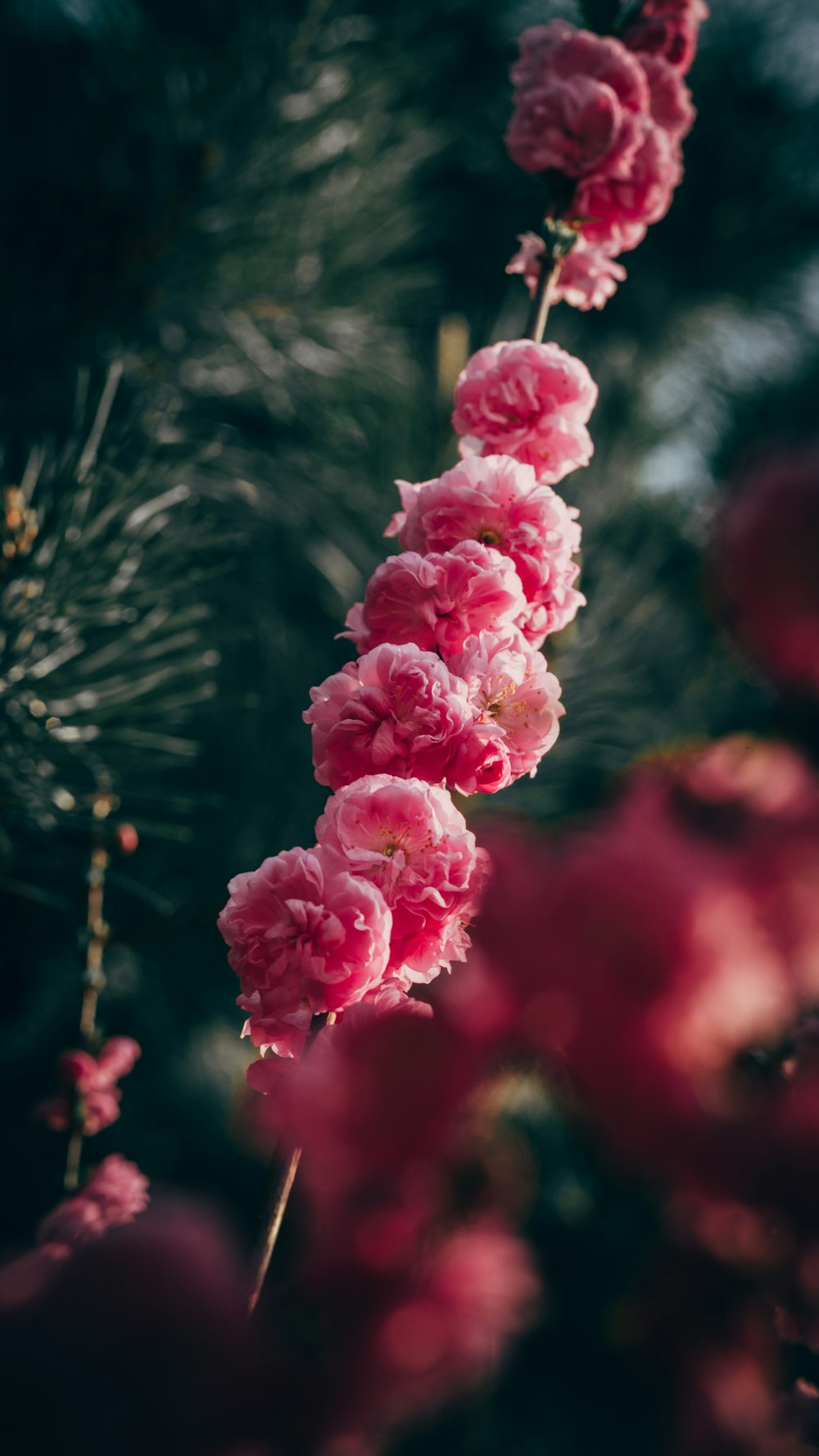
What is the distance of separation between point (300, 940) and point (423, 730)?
4.8 inches

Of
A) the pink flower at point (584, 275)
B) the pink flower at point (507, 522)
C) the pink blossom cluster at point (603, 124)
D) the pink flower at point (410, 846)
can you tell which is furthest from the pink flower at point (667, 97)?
the pink flower at point (410, 846)

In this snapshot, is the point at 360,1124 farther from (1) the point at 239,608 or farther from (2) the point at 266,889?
(1) the point at 239,608

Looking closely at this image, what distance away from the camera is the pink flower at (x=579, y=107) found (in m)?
0.61

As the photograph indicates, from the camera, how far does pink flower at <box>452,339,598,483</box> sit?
550mm

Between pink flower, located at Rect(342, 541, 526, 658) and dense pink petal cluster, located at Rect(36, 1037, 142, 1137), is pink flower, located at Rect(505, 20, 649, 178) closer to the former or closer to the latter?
pink flower, located at Rect(342, 541, 526, 658)

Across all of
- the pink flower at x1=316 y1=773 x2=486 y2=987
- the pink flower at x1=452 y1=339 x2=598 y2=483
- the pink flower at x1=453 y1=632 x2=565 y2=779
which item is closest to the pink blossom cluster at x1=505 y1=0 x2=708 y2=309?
the pink flower at x1=452 y1=339 x2=598 y2=483

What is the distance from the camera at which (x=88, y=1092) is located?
2.52 ft

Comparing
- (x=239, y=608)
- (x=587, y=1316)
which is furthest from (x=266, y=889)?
(x=587, y=1316)

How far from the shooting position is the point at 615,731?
1979 millimetres

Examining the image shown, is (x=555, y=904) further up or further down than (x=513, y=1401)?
further up

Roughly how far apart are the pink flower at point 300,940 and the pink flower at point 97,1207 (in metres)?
0.27

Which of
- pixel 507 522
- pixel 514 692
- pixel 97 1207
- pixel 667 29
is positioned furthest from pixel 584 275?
pixel 97 1207

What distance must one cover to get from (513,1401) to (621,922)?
1.98 m

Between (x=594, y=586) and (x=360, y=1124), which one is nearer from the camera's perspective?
(x=360, y=1124)
